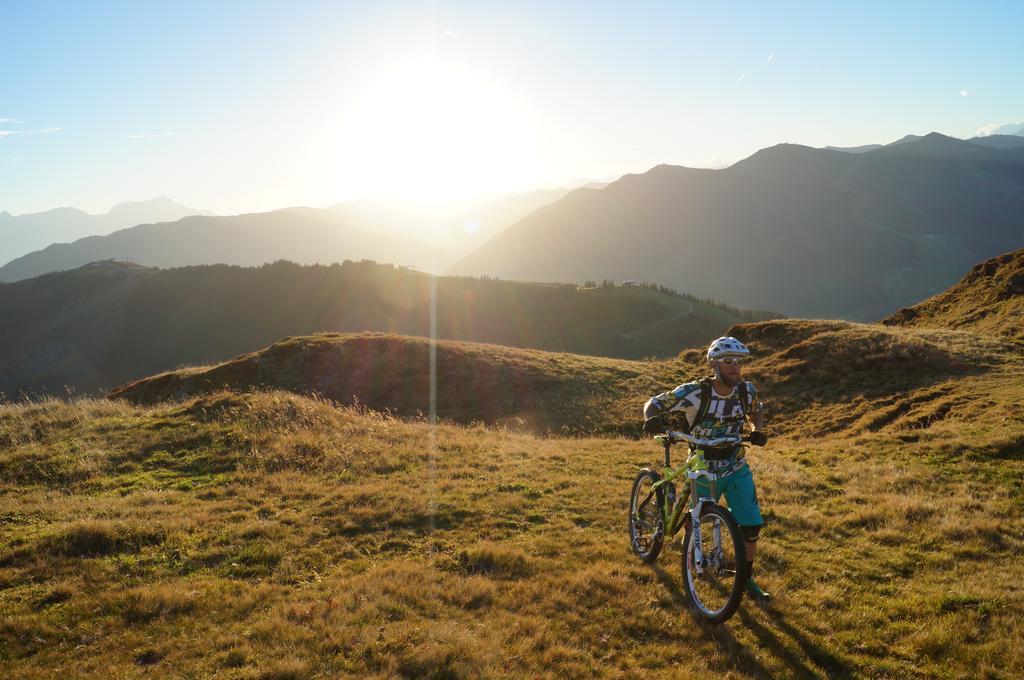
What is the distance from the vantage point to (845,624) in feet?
22.3

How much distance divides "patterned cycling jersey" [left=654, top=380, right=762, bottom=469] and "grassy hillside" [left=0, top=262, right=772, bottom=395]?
67.4 meters

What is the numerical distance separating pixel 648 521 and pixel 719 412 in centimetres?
270

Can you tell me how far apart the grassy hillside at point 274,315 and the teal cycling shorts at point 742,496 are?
67499 mm

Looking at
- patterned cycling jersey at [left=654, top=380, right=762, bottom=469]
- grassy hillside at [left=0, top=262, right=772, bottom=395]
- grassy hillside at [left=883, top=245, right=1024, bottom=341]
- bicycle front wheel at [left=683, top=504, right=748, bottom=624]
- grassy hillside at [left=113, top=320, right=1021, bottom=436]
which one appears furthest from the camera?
grassy hillside at [left=0, top=262, right=772, bottom=395]

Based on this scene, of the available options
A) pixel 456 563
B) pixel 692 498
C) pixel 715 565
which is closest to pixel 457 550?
pixel 456 563

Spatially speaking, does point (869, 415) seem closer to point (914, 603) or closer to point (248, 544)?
point (914, 603)

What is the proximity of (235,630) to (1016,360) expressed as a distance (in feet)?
94.1

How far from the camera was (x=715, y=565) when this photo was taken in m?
6.85

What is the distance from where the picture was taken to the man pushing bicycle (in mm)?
6832

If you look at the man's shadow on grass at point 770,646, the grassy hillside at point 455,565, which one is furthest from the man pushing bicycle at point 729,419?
the grassy hillside at point 455,565

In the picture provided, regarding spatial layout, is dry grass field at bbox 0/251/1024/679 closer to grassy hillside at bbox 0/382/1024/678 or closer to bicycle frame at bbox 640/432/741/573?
grassy hillside at bbox 0/382/1024/678

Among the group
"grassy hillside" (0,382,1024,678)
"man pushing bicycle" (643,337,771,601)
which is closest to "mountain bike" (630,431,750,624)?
"man pushing bicycle" (643,337,771,601)

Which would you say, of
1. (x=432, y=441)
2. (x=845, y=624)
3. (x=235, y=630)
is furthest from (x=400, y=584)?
(x=432, y=441)

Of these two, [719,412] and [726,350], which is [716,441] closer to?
[719,412]
